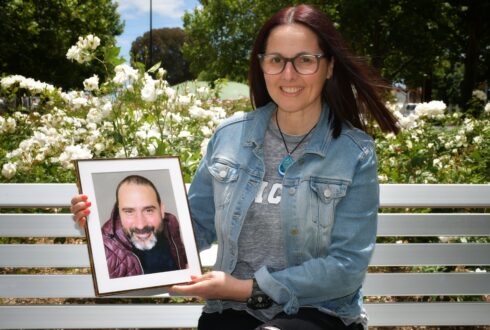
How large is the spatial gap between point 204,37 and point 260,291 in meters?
32.1

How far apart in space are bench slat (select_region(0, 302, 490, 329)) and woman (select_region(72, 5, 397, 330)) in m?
0.57

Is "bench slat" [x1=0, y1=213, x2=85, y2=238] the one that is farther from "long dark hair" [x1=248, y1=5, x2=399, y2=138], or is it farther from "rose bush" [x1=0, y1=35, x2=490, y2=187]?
"long dark hair" [x1=248, y1=5, x2=399, y2=138]

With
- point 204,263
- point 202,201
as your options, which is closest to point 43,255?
point 204,263

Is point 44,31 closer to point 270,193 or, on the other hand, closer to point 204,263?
point 204,263

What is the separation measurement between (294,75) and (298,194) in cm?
39

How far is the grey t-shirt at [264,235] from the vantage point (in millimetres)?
2074

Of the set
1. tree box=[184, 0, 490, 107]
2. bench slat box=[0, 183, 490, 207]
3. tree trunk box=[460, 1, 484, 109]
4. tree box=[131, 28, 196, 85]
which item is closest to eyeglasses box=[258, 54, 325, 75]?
bench slat box=[0, 183, 490, 207]

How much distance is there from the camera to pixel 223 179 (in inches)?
84.7

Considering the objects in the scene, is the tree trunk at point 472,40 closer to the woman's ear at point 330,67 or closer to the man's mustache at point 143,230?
the woman's ear at point 330,67

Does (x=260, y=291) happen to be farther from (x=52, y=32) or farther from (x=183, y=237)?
(x=52, y=32)

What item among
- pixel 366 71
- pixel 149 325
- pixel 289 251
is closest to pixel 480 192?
pixel 366 71

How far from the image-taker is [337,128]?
2.14 m

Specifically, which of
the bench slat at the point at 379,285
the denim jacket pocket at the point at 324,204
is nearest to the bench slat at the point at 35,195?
the bench slat at the point at 379,285

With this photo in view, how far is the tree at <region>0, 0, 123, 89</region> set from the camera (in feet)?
65.9
